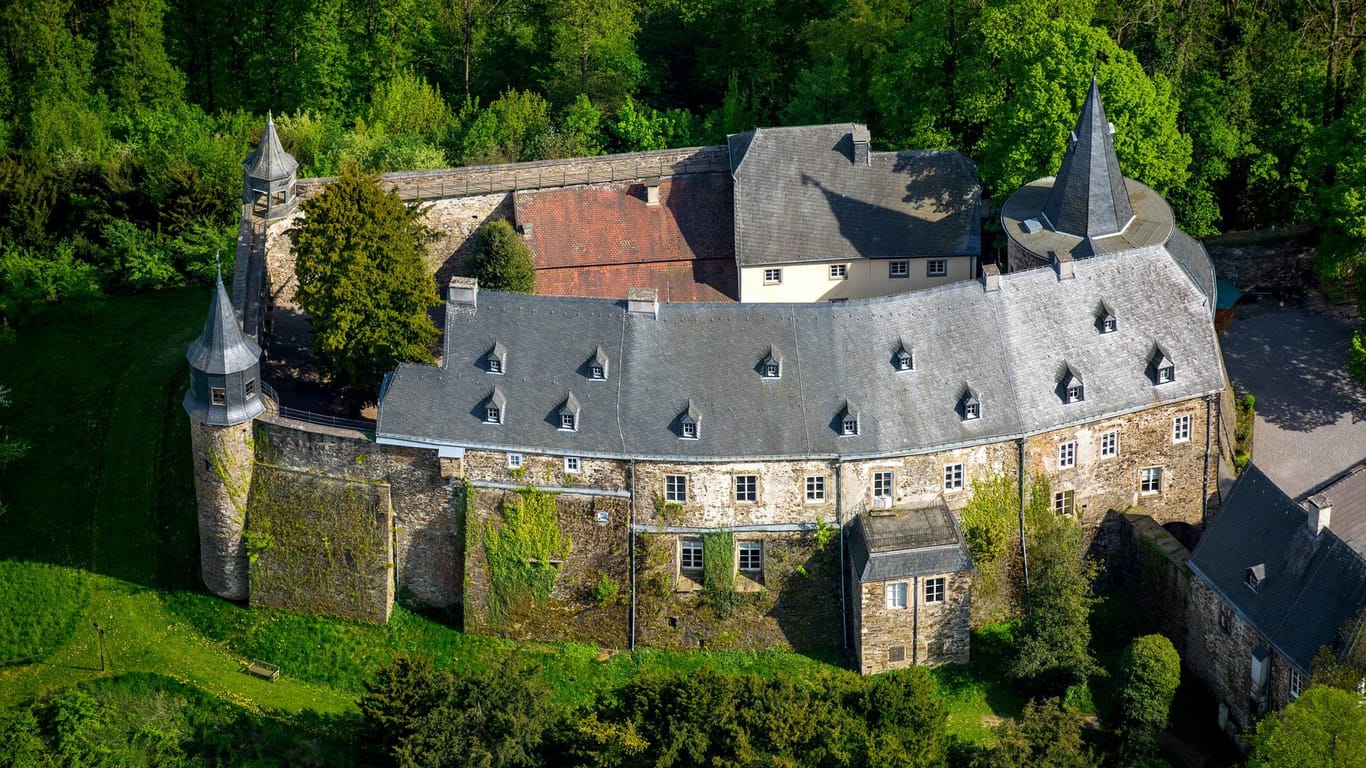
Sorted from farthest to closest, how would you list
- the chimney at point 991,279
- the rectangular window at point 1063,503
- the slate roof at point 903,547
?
the rectangular window at point 1063,503
the chimney at point 991,279
the slate roof at point 903,547

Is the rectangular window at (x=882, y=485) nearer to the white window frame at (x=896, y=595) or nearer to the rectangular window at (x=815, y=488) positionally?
the rectangular window at (x=815, y=488)

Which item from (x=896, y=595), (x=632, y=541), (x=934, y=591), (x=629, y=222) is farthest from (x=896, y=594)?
(x=629, y=222)

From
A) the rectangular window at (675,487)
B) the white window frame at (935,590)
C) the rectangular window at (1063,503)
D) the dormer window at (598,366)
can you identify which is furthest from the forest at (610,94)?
the rectangular window at (675,487)

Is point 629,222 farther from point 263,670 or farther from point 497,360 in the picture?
point 263,670

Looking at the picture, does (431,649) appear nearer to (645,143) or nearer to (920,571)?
(920,571)

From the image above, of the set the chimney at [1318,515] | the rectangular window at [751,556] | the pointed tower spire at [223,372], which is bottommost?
the rectangular window at [751,556]

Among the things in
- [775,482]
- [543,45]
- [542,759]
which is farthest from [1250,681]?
[543,45]
